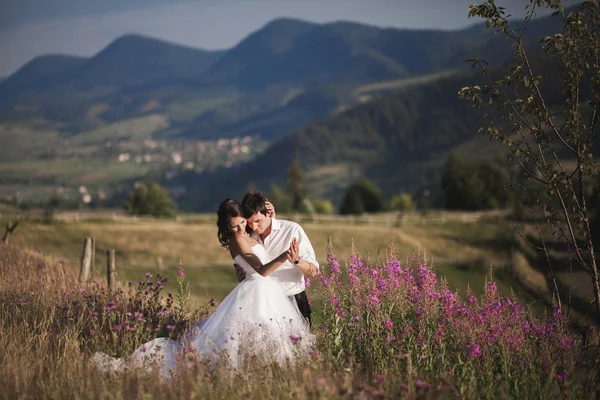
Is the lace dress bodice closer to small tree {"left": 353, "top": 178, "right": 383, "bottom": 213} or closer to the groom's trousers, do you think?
the groom's trousers

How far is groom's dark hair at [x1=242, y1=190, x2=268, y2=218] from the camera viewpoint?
8828 millimetres

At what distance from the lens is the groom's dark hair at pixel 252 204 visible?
29.0 feet

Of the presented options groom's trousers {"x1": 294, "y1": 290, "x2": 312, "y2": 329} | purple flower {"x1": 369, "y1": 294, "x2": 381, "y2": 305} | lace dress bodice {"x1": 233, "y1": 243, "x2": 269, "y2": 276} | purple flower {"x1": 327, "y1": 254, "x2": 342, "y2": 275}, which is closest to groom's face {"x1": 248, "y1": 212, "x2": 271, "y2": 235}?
lace dress bodice {"x1": 233, "y1": 243, "x2": 269, "y2": 276}

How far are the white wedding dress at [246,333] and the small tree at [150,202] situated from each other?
10496cm

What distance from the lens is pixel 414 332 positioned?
835 centimetres

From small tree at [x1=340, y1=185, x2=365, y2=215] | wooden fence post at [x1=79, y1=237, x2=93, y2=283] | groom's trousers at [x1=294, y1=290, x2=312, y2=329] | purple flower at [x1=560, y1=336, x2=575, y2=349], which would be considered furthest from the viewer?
small tree at [x1=340, y1=185, x2=365, y2=215]

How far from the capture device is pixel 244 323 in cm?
845

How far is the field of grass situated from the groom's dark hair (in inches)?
1093

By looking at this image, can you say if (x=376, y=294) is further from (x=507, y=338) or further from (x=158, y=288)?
(x=158, y=288)

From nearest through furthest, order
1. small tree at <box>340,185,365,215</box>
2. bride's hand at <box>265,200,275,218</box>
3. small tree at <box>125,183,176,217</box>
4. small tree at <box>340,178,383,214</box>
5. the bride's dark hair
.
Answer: the bride's dark hair
bride's hand at <box>265,200,275,218</box>
small tree at <box>125,183,176,217</box>
small tree at <box>340,185,365,215</box>
small tree at <box>340,178,383,214</box>

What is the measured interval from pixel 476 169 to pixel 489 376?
117 meters

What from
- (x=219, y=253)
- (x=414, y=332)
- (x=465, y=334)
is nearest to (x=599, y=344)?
(x=465, y=334)

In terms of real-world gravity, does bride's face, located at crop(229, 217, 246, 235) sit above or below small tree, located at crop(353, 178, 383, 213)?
above

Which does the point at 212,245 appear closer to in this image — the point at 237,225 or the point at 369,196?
the point at 237,225
